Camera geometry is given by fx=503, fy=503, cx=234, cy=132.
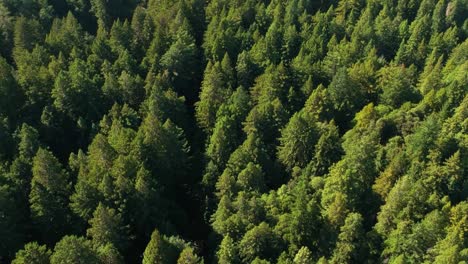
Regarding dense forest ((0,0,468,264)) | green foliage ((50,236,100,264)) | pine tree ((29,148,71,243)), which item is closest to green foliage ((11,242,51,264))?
dense forest ((0,0,468,264))

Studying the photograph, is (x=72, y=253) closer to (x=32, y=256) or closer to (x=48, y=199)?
(x=32, y=256)

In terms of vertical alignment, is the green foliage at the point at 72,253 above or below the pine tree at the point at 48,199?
below

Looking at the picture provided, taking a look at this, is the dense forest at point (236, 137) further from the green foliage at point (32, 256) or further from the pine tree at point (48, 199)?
the pine tree at point (48, 199)

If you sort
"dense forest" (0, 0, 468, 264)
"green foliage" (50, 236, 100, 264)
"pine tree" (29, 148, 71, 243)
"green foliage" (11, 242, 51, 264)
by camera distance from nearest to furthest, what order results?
"green foliage" (50, 236, 100, 264), "green foliage" (11, 242, 51, 264), "dense forest" (0, 0, 468, 264), "pine tree" (29, 148, 71, 243)

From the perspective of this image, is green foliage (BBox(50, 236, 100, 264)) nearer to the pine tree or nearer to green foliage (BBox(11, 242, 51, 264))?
green foliage (BBox(11, 242, 51, 264))

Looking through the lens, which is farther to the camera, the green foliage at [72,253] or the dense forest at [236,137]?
the dense forest at [236,137]

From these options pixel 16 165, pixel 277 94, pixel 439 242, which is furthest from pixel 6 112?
pixel 439 242

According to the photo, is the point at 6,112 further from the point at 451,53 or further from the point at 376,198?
the point at 451,53

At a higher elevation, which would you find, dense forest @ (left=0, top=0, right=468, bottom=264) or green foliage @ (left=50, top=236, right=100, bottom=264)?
dense forest @ (left=0, top=0, right=468, bottom=264)

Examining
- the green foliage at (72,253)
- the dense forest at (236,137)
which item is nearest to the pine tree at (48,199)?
the dense forest at (236,137)
